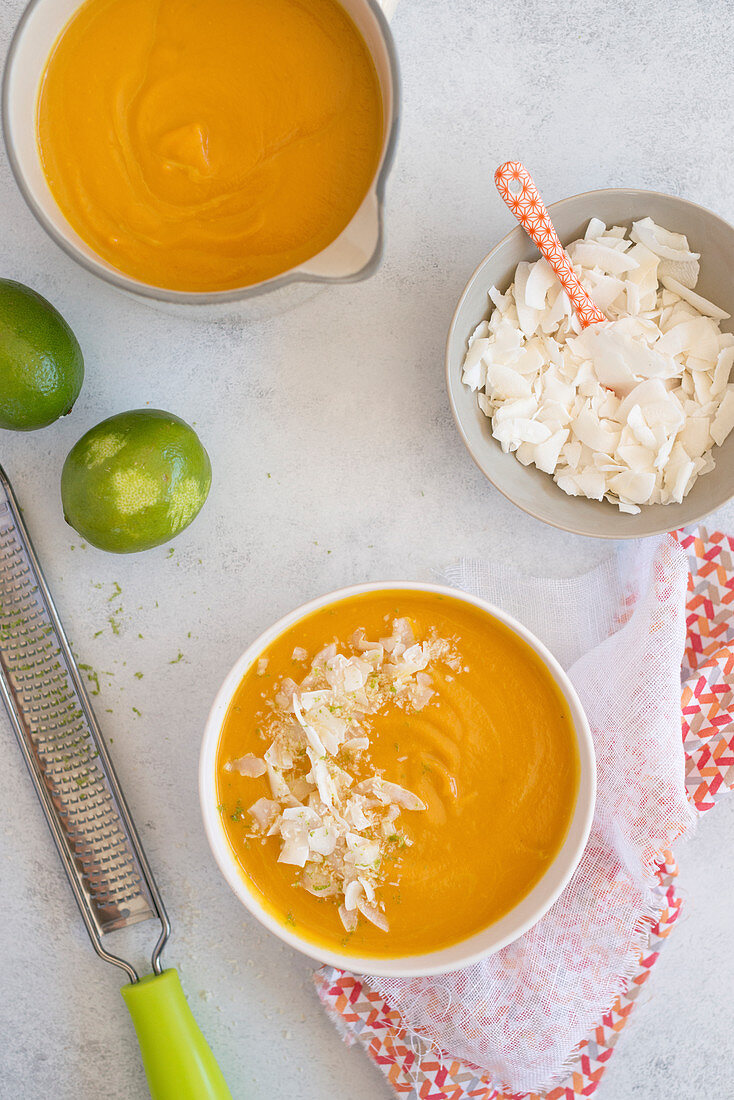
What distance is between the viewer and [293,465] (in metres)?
1.76

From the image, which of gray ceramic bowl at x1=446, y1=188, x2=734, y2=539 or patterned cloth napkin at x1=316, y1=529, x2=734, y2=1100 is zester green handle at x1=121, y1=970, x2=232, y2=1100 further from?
gray ceramic bowl at x1=446, y1=188, x2=734, y2=539

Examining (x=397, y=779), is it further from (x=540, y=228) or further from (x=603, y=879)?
(x=540, y=228)

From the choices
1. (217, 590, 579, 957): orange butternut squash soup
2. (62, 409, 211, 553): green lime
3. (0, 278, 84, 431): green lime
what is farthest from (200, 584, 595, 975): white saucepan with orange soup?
(0, 278, 84, 431): green lime

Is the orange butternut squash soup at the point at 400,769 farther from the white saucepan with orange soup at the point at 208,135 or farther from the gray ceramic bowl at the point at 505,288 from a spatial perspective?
the white saucepan with orange soup at the point at 208,135

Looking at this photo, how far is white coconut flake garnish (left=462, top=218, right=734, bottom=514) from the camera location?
5.24 ft


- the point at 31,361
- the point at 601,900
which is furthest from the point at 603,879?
the point at 31,361

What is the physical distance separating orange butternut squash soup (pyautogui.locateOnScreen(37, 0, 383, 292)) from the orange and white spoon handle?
273mm

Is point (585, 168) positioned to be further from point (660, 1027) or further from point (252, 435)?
point (660, 1027)

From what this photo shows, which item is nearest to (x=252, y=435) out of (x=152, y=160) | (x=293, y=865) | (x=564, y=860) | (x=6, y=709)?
(x=152, y=160)

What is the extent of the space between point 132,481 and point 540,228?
849mm

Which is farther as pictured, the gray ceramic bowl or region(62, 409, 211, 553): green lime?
the gray ceramic bowl

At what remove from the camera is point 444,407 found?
1.77 meters

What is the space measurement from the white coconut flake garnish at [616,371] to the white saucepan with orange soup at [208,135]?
410 millimetres

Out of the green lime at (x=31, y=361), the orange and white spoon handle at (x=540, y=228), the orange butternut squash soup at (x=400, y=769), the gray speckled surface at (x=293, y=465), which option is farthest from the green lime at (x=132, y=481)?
the orange and white spoon handle at (x=540, y=228)
